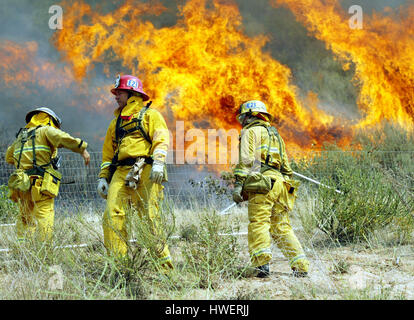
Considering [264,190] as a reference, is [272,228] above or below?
below

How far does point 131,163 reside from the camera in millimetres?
4453

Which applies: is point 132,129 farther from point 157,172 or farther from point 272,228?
point 272,228

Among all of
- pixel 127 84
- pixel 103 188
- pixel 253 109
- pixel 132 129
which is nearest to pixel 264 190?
pixel 253 109

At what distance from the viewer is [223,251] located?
4.12 meters

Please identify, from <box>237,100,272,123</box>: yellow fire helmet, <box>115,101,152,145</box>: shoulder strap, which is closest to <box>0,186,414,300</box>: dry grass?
<box>115,101,152,145</box>: shoulder strap

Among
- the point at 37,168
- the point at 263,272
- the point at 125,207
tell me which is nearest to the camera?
the point at 125,207

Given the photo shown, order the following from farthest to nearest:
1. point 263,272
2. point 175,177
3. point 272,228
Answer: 1. point 175,177
2. point 272,228
3. point 263,272

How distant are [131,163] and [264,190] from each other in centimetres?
151

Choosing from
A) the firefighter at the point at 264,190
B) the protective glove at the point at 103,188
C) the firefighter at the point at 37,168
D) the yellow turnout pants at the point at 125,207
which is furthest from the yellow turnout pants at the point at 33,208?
the firefighter at the point at 264,190

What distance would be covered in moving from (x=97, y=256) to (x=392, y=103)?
1379cm

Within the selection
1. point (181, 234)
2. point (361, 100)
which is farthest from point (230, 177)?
point (361, 100)

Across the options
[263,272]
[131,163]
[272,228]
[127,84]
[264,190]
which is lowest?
[263,272]

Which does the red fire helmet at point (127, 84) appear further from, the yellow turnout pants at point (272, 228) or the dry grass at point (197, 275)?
the yellow turnout pants at point (272, 228)
